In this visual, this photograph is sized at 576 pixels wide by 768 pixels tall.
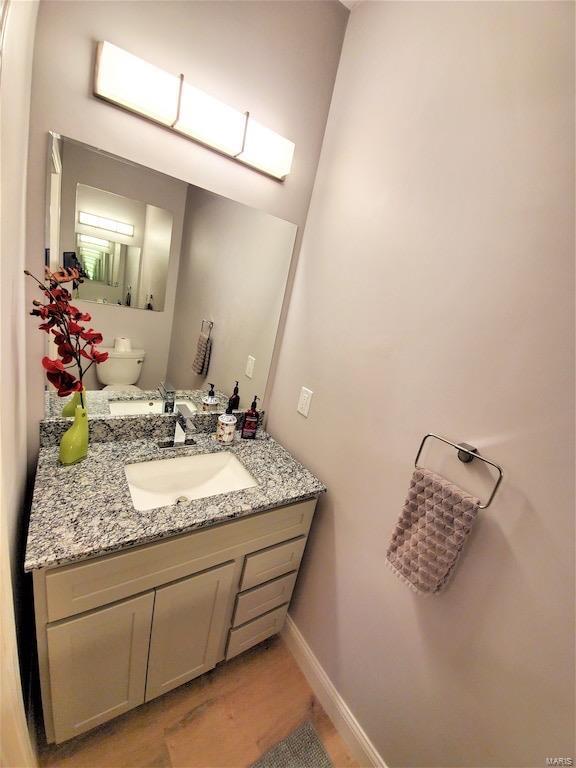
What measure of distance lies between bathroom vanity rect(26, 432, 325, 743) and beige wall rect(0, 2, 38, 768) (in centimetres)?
15

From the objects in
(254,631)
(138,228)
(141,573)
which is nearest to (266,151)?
(138,228)

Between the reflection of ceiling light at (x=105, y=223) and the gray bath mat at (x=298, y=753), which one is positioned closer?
the reflection of ceiling light at (x=105, y=223)

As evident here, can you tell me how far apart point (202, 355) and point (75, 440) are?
592mm

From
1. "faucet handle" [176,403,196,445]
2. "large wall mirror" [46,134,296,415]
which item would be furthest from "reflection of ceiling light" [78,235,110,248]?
"faucet handle" [176,403,196,445]

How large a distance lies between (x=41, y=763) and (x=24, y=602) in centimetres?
55

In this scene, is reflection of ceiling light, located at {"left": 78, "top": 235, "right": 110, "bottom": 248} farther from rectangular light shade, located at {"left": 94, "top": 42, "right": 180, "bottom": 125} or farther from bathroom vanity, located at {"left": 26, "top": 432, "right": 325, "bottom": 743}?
bathroom vanity, located at {"left": 26, "top": 432, "right": 325, "bottom": 743}

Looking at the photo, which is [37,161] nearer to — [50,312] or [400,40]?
[50,312]

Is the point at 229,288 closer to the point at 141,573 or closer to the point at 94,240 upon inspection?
the point at 94,240

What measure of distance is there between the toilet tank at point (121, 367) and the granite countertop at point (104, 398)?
0.17 feet

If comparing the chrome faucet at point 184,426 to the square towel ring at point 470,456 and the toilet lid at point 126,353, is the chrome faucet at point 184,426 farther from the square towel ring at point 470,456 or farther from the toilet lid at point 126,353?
the square towel ring at point 470,456

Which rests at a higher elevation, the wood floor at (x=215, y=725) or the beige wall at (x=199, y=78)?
the beige wall at (x=199, y=78)

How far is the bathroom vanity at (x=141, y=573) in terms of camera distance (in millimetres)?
827

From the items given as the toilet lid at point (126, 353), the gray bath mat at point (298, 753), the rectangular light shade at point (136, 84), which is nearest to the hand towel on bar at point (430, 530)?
the gray bath mat at point (298, 753)

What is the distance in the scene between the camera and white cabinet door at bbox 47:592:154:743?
870 millimetres
